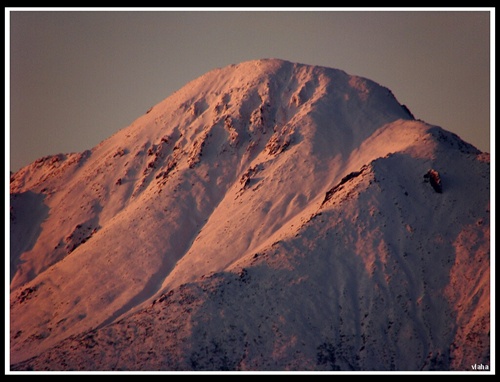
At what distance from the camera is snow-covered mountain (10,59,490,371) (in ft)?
334

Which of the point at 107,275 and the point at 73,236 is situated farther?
the point at 73,236

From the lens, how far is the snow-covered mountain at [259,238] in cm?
10181

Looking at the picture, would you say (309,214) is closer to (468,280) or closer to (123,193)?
(468,280)

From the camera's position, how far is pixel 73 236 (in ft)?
434

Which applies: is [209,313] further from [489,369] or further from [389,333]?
[489,369]

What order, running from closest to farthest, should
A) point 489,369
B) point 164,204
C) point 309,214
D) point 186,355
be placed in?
1. point 489,369
2. point 186,355
3. point 309,214
4. point 164,204

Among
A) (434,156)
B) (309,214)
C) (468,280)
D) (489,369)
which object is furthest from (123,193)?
(489,369)

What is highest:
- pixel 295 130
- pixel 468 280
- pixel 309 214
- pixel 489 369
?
pixel 295 130

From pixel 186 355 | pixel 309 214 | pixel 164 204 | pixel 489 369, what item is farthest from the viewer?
pixel 164 204

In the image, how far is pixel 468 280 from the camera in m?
106

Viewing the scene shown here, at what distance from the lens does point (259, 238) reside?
389 feet

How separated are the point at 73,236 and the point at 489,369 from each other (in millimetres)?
57780

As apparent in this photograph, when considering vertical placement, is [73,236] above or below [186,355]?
above

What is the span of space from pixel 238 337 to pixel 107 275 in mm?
23925
